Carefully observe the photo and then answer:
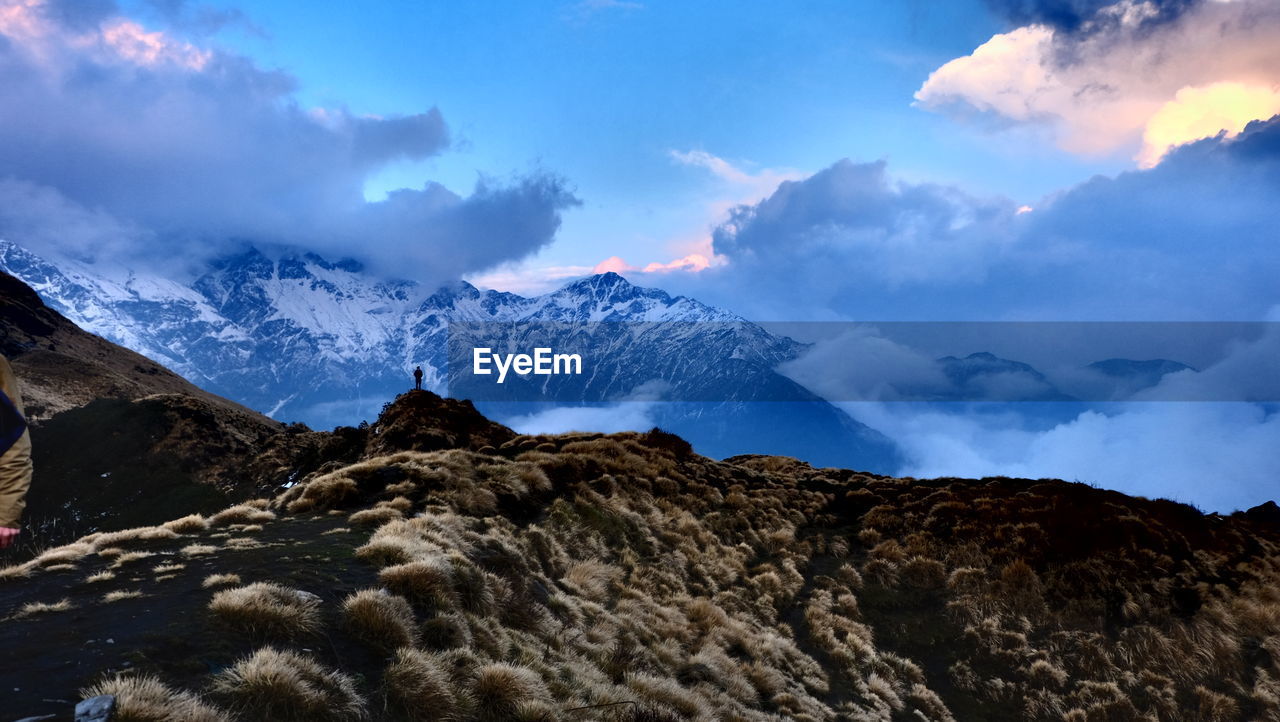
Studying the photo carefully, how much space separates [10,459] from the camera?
28.8 ft

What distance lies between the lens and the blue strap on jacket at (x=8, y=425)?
8695 mm

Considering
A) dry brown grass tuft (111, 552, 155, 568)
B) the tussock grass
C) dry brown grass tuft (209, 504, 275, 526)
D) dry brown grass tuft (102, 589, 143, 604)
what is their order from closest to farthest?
dry brown grass tuft (102, 589, 143, 604) → dry brown grass tuft (111, 552, 155, 568) → the tussock grass → dry brown grass tuft (209, 504, 275, 526)

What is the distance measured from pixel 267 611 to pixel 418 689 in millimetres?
3122

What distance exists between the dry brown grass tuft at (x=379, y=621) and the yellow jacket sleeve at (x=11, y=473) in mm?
5033

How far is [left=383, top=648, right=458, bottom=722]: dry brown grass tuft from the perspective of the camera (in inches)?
358

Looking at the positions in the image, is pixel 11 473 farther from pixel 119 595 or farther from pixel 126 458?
pixel 126 458

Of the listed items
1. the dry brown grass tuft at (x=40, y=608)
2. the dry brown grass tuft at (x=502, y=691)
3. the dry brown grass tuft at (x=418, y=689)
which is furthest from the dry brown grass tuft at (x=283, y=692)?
the dry brown grass tuft at (x=40, y=608)

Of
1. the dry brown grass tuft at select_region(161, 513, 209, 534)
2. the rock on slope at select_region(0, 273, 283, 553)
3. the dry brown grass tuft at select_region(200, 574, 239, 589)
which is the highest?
the dry brown grass tuft at select_region(200, 574, 239, 589)

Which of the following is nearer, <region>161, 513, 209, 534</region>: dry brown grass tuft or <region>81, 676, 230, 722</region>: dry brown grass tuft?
<region>81, 676, 230, 722</region>: dry brown grass tuft

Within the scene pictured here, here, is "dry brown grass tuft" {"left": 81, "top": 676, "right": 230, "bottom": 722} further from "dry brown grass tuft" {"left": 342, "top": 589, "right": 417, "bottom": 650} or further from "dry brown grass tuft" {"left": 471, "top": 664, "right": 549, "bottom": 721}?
"dry brown grass tuft" {"left": 471, "top": 664, "right": 549, "bottom": 721}

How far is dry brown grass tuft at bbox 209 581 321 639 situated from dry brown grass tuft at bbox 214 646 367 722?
1.20m

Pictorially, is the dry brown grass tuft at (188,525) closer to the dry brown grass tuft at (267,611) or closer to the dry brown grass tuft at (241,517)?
the dry brown grass tuft at (241,517)

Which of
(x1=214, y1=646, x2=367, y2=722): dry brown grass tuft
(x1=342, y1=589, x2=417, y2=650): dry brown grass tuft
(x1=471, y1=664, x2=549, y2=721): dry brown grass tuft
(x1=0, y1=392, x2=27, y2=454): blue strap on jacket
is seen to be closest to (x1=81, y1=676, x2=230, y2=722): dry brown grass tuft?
(x1=214, y1=646, x2=367, y2=722): dry brown grass tuft

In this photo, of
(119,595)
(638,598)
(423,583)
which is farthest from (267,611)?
(638,598)
